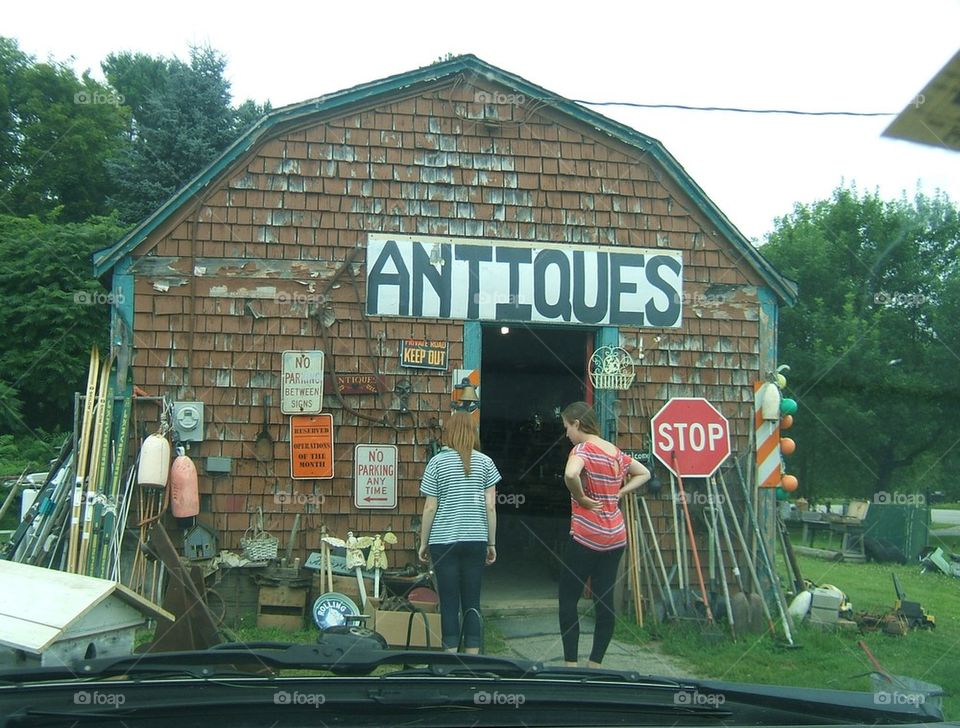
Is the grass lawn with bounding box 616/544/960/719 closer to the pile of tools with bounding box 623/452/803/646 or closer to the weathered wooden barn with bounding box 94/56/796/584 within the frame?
the pile of tools with bounding box 623/452/803/646

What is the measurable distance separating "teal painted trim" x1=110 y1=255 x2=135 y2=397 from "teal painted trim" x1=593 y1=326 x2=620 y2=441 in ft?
14.3

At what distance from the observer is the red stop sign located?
366 inches

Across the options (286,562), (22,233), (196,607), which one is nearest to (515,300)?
(286,562)

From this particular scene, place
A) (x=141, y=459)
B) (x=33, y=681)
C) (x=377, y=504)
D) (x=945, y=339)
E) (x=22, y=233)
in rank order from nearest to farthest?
(x=33, y=681)
(x=141, y=459)
(x=377, y=504)
(x=22, y=233)
(x=945, y=339)

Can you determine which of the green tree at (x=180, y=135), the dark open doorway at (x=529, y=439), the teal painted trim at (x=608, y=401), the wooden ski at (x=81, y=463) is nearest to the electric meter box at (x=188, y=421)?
the wooden ski at (x=81, y=463)

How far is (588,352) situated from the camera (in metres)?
9.64

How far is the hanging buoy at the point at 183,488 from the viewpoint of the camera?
27.5ft

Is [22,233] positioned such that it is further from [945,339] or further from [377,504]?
[945,339]

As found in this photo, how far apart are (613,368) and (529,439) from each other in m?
5.95

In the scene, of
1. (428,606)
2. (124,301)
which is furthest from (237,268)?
(428,606)

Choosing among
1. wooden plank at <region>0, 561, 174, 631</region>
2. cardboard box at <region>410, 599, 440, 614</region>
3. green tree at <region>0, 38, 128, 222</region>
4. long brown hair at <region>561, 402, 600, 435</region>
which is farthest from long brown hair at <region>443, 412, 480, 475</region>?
green tree at <region>0, 38, 128, 222</region>

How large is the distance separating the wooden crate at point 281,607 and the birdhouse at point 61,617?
3.77 metres

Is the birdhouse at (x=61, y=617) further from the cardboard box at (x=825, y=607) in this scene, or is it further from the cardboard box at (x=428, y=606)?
the cardboard box at (x=825, y=607)

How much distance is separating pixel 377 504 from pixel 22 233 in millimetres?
17095
